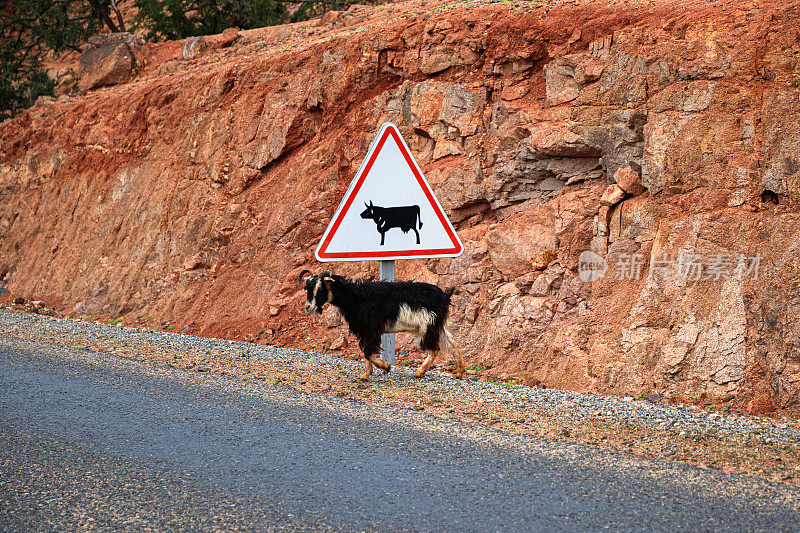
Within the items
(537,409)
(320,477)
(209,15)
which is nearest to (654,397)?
(537,409)

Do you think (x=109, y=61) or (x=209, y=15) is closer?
(x=109, y=61)

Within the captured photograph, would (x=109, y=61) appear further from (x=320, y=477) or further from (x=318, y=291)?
(x=320, y=477)

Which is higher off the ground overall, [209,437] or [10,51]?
[10,51]

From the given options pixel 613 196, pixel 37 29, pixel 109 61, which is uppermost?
pixel 37 29

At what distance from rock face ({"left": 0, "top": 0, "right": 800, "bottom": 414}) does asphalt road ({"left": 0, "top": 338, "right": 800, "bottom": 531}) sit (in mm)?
3279

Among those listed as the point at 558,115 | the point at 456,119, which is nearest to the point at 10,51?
the point at 456,119

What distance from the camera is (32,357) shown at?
28.2ft

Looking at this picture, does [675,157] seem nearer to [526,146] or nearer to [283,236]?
[526,146]

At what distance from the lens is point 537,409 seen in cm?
616

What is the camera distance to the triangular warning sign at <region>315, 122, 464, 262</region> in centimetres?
739

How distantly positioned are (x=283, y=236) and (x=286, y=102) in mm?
3279

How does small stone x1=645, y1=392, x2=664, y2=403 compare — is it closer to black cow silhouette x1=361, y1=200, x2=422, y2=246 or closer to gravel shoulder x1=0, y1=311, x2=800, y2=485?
gravel shoulder x1=0, y1=311, x2=800, y2=485

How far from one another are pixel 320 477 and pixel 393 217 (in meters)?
3.43

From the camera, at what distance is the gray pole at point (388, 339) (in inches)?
310
